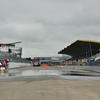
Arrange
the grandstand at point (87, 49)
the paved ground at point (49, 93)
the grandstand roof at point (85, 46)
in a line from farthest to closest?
the grandstand roof at point (85, 46) < the grandstand at point (87, 49) < the paved ground at point (49, 93)

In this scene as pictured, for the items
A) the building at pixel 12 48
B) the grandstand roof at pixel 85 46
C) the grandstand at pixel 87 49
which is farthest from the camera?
the building at pixel 12 48

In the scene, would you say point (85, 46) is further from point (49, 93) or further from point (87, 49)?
point (49, 93)

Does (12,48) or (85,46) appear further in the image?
(12,48)

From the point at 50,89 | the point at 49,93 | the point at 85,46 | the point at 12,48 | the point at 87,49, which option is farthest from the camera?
the point at 12,48

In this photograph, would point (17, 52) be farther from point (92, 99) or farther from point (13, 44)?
point (92, 99)

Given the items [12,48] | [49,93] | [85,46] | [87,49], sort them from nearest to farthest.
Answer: [49,93]
[85,46]
[87,49]
[12,48]

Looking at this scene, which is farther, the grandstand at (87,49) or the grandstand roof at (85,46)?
the grandstand roof at (85,46)

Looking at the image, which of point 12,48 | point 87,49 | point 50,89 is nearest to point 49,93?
point 50,89

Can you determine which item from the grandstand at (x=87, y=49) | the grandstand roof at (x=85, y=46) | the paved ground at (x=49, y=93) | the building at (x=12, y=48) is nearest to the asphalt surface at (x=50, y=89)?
the paved ground at (x=49, y=93)

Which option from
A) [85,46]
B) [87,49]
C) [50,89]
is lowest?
[50,89]

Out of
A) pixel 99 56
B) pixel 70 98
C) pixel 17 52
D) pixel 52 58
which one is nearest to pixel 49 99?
pixel 70 98

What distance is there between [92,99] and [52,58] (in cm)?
12818

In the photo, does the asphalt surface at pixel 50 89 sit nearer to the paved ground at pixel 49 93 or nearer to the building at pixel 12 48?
the paved ground at pixel 49 93

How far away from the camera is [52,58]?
133 metres
